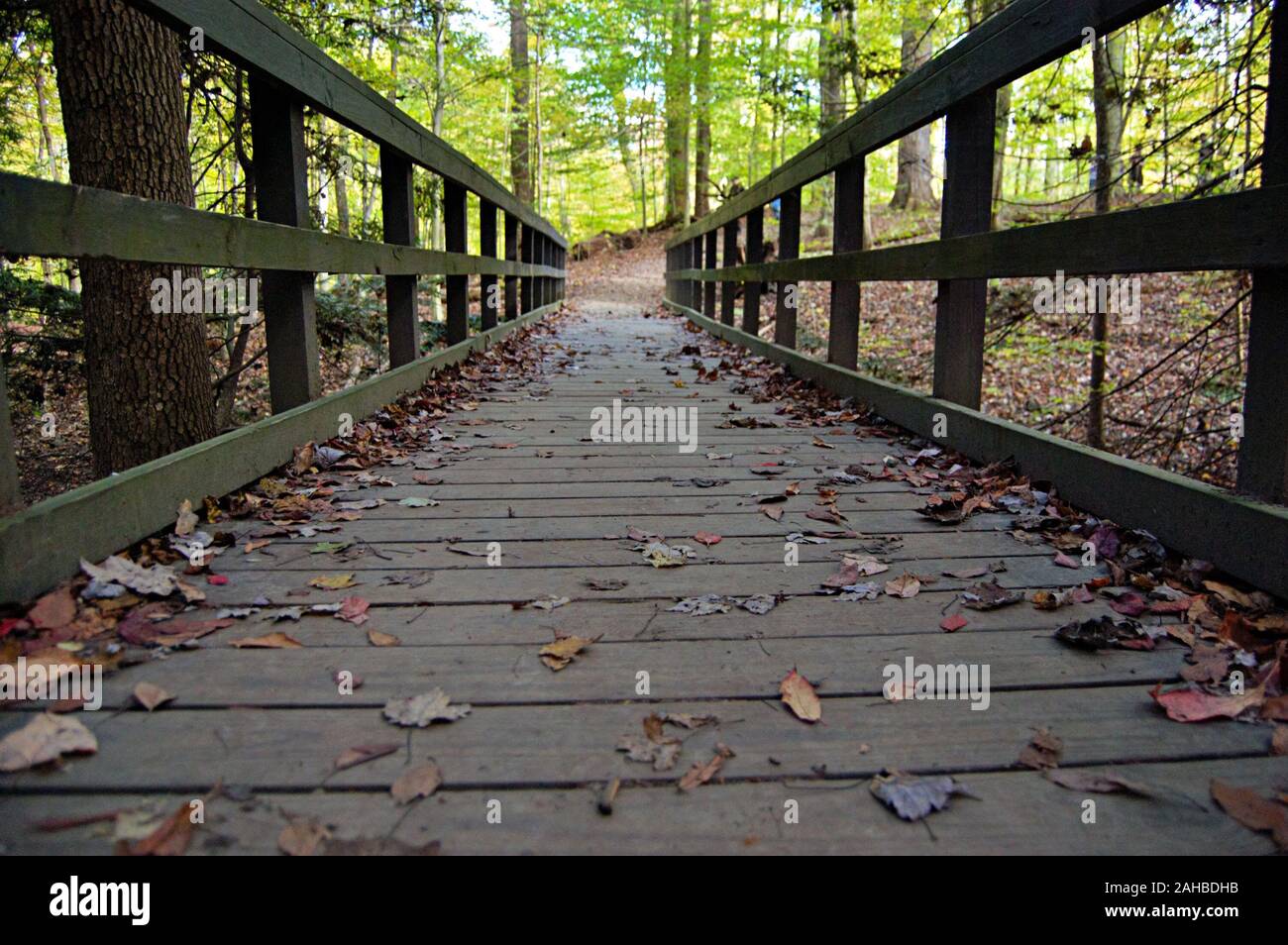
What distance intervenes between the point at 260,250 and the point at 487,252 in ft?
17.3

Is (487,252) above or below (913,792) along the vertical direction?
above

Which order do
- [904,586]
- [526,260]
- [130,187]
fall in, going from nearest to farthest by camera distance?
1. [904,586]
2. [130,187]
3. [526,260]

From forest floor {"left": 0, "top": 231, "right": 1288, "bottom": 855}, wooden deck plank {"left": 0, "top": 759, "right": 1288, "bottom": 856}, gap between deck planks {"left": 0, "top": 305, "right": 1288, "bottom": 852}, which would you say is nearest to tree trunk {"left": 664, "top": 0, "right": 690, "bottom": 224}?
forest floor {"left": 0, "top": 231, "right": 1288, "bottom": 855}

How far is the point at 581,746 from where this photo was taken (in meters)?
1.53

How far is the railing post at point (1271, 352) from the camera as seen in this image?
2.02 meters

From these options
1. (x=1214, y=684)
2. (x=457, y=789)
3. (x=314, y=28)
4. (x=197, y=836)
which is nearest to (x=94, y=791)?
(x=197, y=836)

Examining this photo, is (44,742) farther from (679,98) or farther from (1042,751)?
(679,98)

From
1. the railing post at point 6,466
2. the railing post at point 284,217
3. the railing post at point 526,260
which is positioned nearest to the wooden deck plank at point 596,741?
the railing post at point 6,466

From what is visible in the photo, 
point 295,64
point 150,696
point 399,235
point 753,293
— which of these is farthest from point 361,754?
point 753,293

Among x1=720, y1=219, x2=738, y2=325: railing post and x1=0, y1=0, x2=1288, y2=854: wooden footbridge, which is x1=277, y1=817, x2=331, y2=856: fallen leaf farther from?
x1=720, y1=219, x2=738, y2=325: railing post

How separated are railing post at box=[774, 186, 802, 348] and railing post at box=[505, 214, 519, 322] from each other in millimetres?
3502

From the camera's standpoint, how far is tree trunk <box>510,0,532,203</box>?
1953cm

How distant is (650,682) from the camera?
5.82ft
